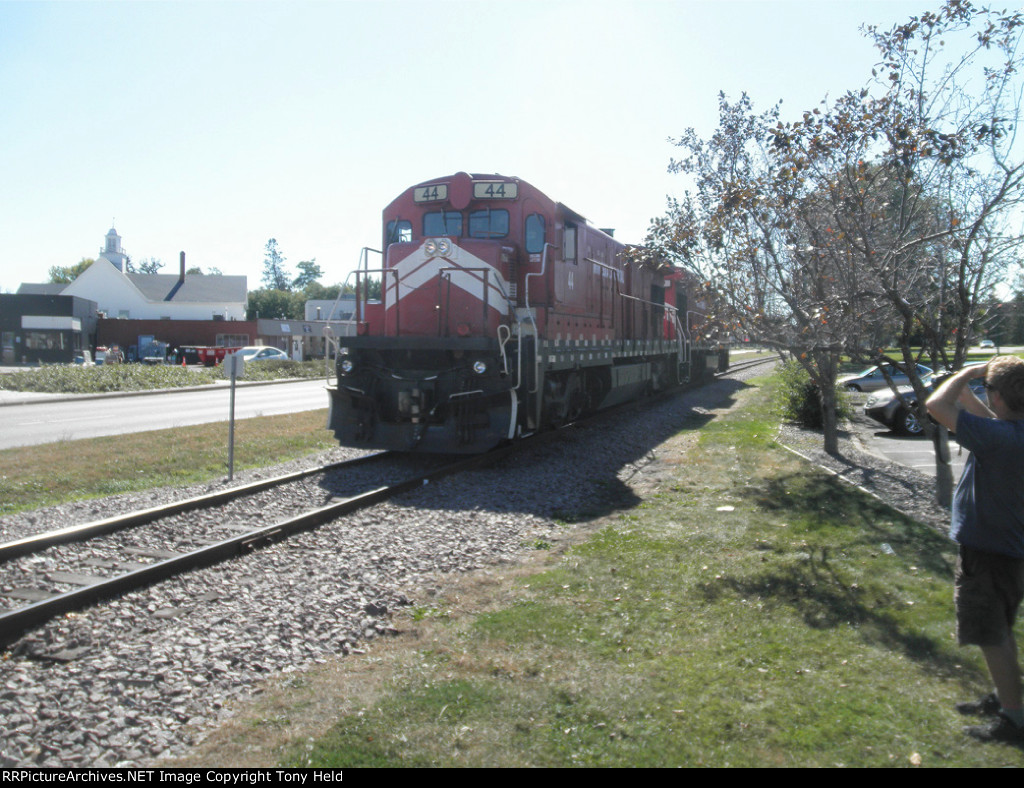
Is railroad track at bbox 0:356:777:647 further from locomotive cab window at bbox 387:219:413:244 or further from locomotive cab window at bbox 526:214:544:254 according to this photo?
locomotive cab window at bbox 387:219:413:244

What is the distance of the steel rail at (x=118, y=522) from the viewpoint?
6.51 meters

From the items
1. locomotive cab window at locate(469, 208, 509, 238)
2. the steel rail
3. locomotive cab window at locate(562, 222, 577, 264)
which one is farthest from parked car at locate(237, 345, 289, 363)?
the steel rail

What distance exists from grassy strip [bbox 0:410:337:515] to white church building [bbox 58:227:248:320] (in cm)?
6241

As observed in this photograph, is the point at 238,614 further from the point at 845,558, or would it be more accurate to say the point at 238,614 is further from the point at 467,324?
the point at 467,324

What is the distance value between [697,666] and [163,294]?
3161 inches

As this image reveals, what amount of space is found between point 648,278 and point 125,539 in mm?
15594

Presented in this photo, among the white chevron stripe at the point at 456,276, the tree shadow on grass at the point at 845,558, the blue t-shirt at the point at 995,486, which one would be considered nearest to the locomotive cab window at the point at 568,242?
the white chevron stripe at the point at 456,276

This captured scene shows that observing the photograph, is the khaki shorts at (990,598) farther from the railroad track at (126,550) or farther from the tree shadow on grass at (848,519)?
the railroad track at (126,550)

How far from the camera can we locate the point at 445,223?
1253cm

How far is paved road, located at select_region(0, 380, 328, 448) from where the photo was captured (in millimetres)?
16375

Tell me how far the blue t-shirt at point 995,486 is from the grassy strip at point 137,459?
919 centimetres

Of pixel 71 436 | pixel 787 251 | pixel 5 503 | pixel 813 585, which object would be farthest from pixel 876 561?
pixel 71 436

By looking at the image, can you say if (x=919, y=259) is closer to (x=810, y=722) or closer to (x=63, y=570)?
(x=810, y=722)

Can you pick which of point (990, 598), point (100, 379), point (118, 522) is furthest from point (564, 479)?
point (100, 379)
